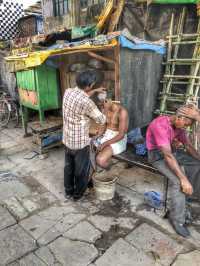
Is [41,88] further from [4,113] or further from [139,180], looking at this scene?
[139,180]

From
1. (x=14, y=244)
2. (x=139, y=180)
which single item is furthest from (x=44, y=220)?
(x=139, y=180)

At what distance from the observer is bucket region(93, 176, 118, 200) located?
4062mm

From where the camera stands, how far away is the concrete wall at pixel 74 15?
321 inches

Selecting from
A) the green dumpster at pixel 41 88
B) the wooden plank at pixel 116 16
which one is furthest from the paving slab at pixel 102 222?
the wooden plank at pixel 116 16

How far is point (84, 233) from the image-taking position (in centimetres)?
344

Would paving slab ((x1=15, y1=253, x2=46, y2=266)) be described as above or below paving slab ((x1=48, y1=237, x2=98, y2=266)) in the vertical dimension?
below

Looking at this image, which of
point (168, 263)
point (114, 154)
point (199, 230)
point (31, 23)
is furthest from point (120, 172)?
point (31, 23)

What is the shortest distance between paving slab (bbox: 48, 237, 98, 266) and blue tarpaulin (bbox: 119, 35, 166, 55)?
3.45 meters

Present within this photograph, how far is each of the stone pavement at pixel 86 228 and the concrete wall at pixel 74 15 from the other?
5734mm

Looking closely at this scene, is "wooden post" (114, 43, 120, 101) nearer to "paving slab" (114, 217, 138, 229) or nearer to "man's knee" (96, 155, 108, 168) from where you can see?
"man's knee" (96, 155, 108, 168)

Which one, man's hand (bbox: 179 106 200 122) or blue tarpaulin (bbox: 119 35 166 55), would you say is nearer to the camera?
man's hand (bbox: 179 106 200 122)

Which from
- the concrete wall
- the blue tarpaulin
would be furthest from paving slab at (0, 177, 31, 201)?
the concrete wall

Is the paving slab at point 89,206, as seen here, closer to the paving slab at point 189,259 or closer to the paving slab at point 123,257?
the paving slab at point 123,257

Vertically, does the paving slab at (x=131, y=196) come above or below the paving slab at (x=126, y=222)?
above
